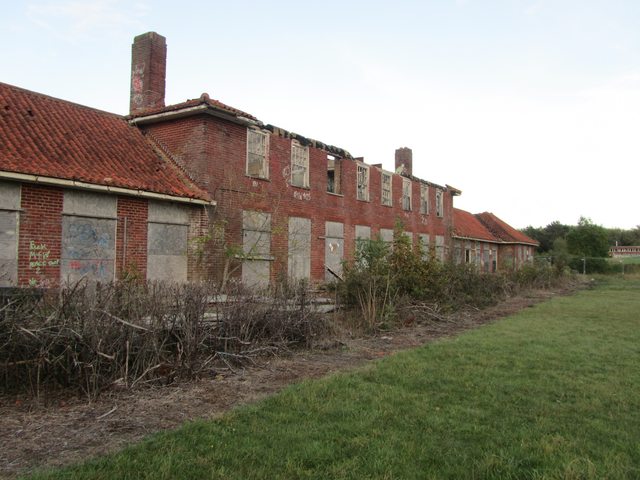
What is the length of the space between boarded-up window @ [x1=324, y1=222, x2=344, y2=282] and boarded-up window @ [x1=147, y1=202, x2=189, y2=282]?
6408mm

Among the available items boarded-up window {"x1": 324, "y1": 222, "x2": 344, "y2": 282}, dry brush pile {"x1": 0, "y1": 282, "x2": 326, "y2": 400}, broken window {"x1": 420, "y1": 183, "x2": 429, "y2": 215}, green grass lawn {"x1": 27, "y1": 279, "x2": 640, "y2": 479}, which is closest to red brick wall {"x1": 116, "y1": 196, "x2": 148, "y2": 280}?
dry brush pile {"x1": 0, "y1": 282, "x2": 326, "y2": 400}

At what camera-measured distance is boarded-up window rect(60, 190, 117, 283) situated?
1149 centimetres

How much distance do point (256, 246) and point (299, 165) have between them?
150 inches

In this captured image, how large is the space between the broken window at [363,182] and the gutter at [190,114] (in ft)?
22.7

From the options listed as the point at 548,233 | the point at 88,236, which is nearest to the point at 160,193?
the point at 88,236

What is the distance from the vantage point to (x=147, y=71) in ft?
53.3

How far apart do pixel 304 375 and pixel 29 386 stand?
3237 mm

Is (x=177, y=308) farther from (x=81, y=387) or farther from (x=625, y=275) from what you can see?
(x=625, y=275)

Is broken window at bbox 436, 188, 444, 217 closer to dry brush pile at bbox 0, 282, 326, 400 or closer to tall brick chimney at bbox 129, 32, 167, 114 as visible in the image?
tall brick chimney at bbox 129, 32, 167, 114

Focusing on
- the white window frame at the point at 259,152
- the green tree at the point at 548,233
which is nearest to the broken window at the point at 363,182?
the white window frame at the point at 259,152

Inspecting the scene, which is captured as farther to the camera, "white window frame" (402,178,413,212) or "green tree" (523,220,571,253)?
"green tree" (523,220,571,253)

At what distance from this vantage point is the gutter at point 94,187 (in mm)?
10305

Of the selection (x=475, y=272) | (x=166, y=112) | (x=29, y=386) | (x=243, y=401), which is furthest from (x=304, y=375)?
(x=475, y=272)

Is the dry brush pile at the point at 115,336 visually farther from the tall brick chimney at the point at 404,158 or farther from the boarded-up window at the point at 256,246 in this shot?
the tall brick chimney at the point at 404,158
